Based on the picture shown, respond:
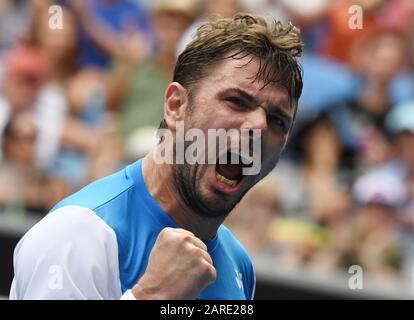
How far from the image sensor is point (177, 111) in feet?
10.3

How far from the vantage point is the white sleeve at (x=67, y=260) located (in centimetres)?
272

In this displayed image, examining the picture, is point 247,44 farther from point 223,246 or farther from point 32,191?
point 32,191

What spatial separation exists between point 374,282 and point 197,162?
4.02m

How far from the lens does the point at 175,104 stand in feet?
10.3

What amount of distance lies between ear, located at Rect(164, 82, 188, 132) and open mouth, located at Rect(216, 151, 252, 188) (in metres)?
0.19

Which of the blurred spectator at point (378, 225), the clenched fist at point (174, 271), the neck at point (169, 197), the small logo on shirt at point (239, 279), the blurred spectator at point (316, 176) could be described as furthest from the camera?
the blurred spectator at point (316, 176)

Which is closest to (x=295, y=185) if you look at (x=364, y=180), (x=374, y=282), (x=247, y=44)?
(x=364, y=180)

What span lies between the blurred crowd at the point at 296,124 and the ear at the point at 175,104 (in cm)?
399

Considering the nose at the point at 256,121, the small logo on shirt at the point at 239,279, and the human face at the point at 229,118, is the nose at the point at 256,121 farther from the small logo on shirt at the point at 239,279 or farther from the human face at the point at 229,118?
the small logo on shirt at the point at 239,279

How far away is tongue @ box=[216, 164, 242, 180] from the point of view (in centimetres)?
305

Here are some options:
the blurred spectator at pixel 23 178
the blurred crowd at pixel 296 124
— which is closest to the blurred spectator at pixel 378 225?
the blurred crowd at pixel 296 124

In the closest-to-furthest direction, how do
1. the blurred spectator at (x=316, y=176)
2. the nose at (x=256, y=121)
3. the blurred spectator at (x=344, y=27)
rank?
the nose at (x=256, y=121), the blurred spectator at (x=316, y=176), the blurred spectator at (x=344, y=27)

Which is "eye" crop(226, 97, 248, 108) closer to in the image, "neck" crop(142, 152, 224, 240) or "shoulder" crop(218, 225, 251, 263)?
"neck" crop(142, 152, 224, 240)

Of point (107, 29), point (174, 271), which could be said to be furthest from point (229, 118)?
point (107, 29)
